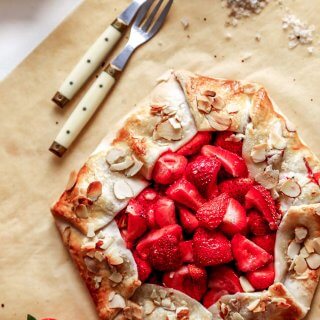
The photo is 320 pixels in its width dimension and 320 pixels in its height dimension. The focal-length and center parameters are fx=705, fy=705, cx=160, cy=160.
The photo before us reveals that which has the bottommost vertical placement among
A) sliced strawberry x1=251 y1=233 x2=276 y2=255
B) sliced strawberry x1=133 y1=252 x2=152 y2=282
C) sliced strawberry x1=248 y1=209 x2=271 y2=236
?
sliced strawberry x1=133 y1=252 x2=152 y2=282

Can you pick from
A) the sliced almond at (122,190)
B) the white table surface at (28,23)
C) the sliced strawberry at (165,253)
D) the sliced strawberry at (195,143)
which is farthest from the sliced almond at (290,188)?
the white table surface at (28,23)

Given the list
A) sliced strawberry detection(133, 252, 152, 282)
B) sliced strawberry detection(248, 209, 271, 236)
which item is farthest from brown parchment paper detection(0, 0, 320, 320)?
sliced strawberry detection(248, 209, 271, 236)

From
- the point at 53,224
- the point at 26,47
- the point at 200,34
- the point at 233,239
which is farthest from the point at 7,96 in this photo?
the point at 233,239

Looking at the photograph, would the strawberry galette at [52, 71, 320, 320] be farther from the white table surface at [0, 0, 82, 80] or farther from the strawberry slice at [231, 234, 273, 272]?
the white table surface at [0, 0, 82, 80]

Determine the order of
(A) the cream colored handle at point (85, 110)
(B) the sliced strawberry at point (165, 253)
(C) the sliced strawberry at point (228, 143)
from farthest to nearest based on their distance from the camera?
(A) the cream colored handle at point (85, 110)
(C) the sliced strawberry at point (228, 143)
(B) the sliced strawberry at point (165, 253)

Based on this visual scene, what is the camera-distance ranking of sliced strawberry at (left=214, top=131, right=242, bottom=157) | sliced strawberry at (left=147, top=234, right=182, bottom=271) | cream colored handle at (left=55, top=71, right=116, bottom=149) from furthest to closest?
1. cream colored handle at (left=55, top=71, right=116, bottom=149)
2. sliced strawberry at (left=214, top=131, right=242, bottom=157)
3. sliced strawberry at (left=147, top=234, right=182, bottom=271)

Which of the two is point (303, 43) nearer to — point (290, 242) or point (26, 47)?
point (290, 242)

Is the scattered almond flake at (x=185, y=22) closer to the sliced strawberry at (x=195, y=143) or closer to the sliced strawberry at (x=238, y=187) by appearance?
the sliced strawberry at (x=195, y=143)

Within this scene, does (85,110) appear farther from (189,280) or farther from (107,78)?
(189,280)
